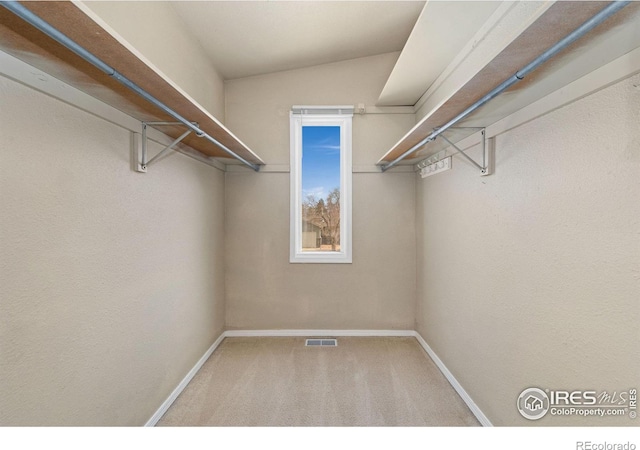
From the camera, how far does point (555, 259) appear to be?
1357 mm

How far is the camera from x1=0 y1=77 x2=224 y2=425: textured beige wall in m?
1.08

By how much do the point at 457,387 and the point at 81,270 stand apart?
95.8 inches

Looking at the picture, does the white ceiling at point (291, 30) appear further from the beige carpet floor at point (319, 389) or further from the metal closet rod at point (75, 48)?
the beige carpet floor at point (319, 389)

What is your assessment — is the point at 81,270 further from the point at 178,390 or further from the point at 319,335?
the point at 319,335

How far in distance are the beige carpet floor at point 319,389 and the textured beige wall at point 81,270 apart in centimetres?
35

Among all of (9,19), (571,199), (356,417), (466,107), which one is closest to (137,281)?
(9,19)

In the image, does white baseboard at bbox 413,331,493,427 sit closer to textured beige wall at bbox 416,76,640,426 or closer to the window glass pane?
textured beige wall at bbox 416,76,640,426

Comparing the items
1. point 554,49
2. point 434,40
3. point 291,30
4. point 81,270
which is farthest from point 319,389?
point 291,30

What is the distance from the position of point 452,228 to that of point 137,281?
85.0 inches

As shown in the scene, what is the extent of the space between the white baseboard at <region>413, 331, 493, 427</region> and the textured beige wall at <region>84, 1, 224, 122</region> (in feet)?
9.66

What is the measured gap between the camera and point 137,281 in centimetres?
177

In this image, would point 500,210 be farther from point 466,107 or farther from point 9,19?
point 9,19

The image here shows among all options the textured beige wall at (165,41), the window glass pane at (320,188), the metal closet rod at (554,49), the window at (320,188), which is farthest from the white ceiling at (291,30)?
the metal closet rod at (554,49)

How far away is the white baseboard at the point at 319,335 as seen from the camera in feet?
6.58
